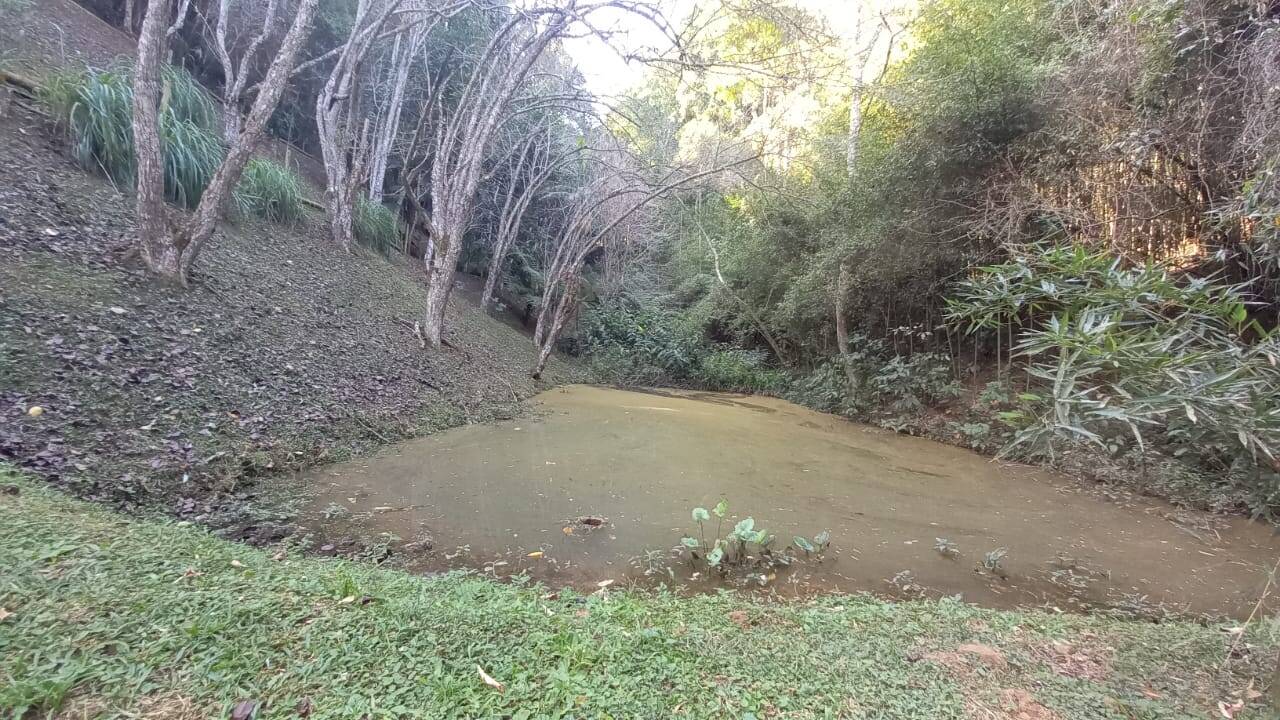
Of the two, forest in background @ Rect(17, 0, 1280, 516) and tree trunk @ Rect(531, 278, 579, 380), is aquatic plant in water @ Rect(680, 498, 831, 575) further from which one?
tree trunk @ Rect(531, 278, 579, 380)

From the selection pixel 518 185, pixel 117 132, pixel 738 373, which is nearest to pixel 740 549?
pixel 117 132

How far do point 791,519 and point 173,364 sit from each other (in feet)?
16.5

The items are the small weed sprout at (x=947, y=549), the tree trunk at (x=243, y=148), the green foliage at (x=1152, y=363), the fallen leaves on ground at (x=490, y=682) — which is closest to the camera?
the fallen leaves on ground at (x=490, y=682)

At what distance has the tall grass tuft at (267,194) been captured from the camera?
787cm

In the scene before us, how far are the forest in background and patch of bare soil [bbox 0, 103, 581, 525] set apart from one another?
595 mm

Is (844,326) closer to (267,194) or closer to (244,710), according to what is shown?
(267,194)

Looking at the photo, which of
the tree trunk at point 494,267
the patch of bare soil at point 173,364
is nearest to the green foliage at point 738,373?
the tree trunk at point 494,267

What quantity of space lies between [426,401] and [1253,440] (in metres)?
6.58

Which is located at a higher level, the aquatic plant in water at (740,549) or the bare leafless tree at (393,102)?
the bare leafless tree at (393,102)

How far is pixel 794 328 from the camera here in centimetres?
1271

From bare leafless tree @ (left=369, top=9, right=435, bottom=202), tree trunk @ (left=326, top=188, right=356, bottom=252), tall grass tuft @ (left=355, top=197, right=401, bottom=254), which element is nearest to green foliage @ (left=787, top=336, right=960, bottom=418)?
tree trunk @ (left=326, top=188, right=356, bottom=252)

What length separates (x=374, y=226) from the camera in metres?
11.0

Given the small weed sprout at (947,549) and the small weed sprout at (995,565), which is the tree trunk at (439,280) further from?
the small weed sprout at (995,565)

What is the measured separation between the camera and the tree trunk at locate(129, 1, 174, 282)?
4.69 meters
